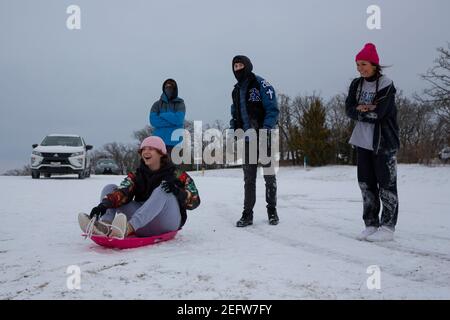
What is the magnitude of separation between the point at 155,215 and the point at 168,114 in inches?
113

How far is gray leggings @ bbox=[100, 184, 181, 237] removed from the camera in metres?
3.71

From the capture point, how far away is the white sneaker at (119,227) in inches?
137

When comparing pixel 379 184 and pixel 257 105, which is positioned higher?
pixel 257 105

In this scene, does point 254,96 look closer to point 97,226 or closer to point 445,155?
point 97,226

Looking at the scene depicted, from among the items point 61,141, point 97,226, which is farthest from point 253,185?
point 61,141

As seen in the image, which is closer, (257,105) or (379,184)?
(379,184)

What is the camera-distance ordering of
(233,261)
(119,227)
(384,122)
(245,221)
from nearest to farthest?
1. (233,261)
2. (119,227)
3. (384,122)
4. (245,221)

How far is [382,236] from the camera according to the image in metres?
4.05

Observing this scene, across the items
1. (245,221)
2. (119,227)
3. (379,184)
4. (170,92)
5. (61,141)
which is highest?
(170,92)

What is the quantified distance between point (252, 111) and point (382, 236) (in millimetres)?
2063

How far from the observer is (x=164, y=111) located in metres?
6.46

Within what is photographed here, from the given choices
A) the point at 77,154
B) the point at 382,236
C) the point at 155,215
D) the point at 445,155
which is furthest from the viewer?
the point at 445,155

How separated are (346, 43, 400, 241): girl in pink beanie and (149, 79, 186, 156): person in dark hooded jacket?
281 centimetres

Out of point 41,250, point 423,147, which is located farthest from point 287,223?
point 423,147
